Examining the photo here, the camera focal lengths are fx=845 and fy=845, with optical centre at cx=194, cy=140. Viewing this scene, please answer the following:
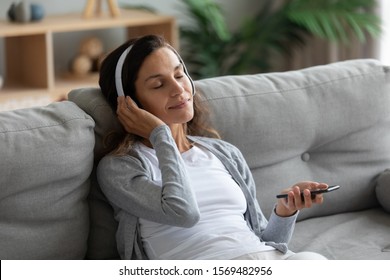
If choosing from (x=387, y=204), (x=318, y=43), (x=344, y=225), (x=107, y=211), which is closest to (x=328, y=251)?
(x=344, y=225)

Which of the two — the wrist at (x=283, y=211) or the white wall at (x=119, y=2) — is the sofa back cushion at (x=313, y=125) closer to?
the wrist at (x=283, y=211)

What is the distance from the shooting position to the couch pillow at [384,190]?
253cm

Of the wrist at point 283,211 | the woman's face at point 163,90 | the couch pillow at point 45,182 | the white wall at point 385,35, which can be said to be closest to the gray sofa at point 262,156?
the couch pillow at point 45,182

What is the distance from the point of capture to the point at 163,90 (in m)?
2.08

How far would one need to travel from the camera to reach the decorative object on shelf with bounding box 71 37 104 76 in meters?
4.12

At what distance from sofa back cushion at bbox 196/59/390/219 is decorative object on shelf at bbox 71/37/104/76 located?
70.0 inches

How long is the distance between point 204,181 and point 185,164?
0.06 m

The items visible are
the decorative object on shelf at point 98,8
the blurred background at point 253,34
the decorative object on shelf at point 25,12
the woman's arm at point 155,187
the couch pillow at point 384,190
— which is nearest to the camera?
the woman's arm at point 155,187

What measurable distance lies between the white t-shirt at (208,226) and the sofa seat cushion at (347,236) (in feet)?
0.98

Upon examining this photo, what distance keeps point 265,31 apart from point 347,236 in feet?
6.92

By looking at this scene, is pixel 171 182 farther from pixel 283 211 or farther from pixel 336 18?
pixel 336 18

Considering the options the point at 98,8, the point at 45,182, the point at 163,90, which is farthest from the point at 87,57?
the point at 45,182

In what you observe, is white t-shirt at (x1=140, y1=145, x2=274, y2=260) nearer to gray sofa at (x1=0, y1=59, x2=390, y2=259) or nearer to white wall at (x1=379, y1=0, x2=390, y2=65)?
gray sofa at (x1=0, y1=59, x2=390, y2=259)
